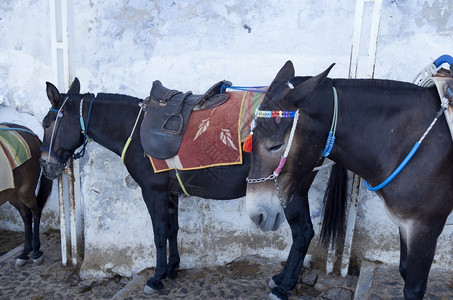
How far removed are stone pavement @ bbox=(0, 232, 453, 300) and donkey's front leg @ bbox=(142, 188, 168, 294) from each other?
0.10 meters

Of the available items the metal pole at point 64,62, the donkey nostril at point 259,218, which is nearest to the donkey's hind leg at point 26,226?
the metal pole at point 64,62

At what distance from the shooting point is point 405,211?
6.02 feet

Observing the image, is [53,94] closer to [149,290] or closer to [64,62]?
[64,62]

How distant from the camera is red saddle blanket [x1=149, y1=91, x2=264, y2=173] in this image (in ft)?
7.86

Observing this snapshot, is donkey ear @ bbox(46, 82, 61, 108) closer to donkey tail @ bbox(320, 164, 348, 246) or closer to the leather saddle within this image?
the leather saddle

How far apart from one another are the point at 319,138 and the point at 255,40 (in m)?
1.69

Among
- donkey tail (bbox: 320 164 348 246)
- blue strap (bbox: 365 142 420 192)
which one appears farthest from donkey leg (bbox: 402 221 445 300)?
donkey tail (bbox: 320 164 348 246)

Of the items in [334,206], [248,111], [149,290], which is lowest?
[149,290]

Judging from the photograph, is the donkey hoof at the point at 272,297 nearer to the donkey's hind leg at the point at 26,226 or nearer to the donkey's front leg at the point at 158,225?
the donkey's front leg at the point at 158,225

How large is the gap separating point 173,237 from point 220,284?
63 cm

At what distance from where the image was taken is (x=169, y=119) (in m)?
2.62

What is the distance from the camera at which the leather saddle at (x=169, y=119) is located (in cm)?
258

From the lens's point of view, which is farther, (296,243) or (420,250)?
(296,243)

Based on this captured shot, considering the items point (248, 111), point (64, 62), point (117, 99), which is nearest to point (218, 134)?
point (248, 111)
